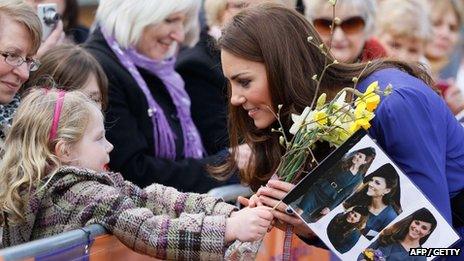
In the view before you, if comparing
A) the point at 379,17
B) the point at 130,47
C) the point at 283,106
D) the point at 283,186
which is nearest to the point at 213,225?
the point at 283,186

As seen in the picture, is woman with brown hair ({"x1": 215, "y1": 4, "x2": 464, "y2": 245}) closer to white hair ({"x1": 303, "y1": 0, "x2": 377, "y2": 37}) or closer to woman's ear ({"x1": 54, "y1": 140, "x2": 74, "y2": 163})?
woman's ear ({"x1": 54, "y1": 140, "x2": 74, "y2": 163})

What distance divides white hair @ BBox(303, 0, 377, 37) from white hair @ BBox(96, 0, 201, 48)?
98 cm

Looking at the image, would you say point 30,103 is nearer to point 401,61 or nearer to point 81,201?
point 81,201

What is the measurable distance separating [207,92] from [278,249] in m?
1.65

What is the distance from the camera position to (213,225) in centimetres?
347

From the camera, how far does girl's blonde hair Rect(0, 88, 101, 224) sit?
3488 millimetres

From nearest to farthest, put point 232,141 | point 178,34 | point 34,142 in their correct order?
1. point 34,142
2. point 232,141
3. point 178,34

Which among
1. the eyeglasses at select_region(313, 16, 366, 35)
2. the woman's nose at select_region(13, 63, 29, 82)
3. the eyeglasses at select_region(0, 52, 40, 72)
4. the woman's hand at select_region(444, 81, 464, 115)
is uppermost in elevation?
the eyeglasses at select_region(0, 52, 40, 72)

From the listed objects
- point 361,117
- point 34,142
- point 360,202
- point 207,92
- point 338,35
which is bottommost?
point 207,92

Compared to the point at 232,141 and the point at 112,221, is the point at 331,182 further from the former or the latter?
the point at 232,141

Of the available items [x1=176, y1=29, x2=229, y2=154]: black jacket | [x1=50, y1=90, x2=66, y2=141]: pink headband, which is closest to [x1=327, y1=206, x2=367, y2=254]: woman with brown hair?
[x1=50, y1=90, x2=66, y2=141]: pink headband

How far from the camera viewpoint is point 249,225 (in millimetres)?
3412

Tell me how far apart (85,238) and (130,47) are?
Answer: 220 cm

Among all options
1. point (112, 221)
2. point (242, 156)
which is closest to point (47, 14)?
point (242, 156)
